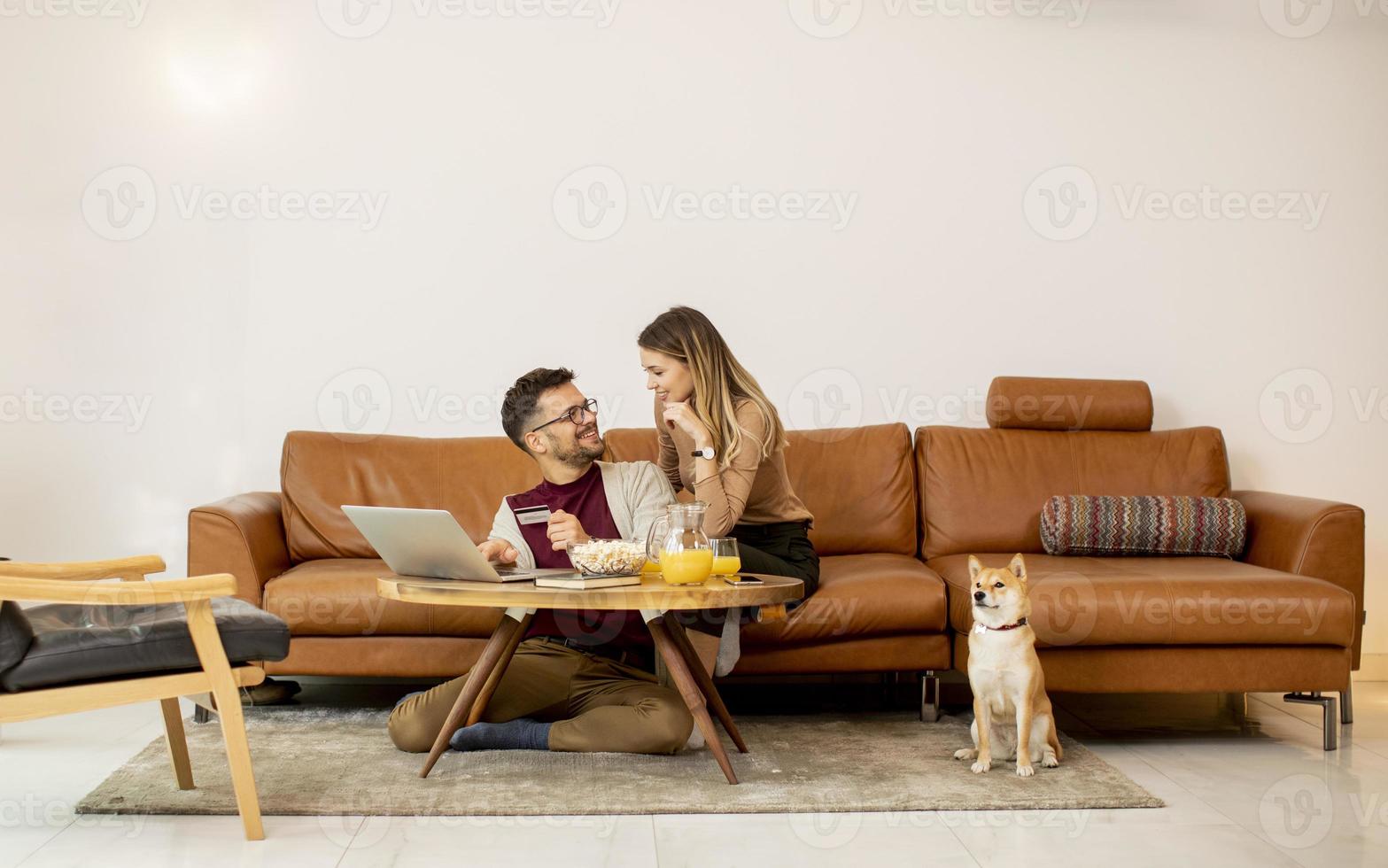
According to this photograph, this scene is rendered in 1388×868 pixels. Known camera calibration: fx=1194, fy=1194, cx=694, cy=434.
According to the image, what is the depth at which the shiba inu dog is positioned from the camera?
271 centimetres

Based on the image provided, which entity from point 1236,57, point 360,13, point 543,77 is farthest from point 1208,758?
point 360,13

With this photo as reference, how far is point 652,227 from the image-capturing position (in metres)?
4.13

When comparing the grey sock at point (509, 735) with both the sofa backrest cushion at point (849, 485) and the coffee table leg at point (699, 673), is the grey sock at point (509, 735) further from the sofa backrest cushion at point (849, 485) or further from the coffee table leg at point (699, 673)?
the sofa backrest cushion at point (849, 485)

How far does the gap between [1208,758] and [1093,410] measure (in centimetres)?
131

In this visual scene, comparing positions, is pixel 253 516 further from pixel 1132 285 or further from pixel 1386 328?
pixel 1386 328

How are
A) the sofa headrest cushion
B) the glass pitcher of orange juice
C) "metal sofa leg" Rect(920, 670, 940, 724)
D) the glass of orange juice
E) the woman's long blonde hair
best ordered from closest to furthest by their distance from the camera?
the glass pitcher of orange juice < the glass of orange juice < the woman's long blonde hair < "metal sofa leg" Rect(920, 670, 940, 724) < the sofa headrest cushion

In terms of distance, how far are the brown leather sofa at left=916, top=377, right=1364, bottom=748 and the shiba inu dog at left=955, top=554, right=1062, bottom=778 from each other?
247mm
